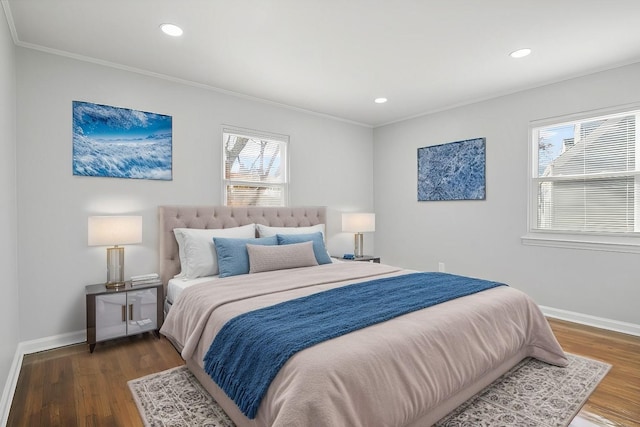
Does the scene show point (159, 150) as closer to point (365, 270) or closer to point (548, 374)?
point (365, 270)

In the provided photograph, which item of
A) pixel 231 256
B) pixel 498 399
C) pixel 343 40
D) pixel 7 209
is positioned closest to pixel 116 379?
pixel 231 256

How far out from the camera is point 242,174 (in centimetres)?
409

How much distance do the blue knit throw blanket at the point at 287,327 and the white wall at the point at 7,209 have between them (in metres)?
1.35

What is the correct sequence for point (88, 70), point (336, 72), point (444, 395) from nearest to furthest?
point (444, 395) < point (88, 70) < point (336, 72)

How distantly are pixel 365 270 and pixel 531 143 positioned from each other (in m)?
2.45

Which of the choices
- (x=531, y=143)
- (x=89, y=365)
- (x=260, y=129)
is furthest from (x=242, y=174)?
(x=531, y=143)

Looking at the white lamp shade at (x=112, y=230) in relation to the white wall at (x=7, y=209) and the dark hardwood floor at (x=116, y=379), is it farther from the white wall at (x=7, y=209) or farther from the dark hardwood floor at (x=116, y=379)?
the dark hardwood floor at (x=116, y=379)

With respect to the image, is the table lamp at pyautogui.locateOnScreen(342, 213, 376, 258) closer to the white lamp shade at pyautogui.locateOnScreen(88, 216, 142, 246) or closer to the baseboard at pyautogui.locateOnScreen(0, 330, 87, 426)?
the white lamp shade at pyautogui.locateOnScreen(88, 216, 142, 246)

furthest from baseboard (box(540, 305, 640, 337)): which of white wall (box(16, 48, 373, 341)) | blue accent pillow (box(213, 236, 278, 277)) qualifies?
white wall (box(16, 48, 373, 341))

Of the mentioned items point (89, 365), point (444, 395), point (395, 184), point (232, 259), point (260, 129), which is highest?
point (260, 129)

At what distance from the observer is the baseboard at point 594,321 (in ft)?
10.5

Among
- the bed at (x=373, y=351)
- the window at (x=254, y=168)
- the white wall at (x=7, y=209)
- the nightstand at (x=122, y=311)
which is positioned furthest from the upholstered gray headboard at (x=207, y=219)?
the white wall at (x=7, y=209)

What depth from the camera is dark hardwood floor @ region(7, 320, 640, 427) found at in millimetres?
1955

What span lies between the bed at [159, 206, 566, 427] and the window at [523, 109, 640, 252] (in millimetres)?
1609
